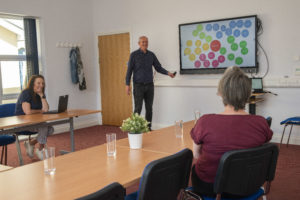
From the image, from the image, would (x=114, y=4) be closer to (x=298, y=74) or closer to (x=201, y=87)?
(x=201, y=87)

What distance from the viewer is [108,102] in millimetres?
7629

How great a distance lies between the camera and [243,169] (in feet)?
6.07

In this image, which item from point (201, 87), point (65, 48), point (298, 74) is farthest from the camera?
point (65, 48)

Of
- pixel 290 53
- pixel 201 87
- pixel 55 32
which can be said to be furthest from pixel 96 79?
pixel 290 53

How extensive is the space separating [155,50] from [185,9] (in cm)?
99

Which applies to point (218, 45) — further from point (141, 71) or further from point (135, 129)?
point (135, 129)

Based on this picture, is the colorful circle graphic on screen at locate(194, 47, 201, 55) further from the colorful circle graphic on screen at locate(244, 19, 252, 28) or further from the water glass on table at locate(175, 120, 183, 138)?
the water glass on table at locate(175, 120, 183, 138)

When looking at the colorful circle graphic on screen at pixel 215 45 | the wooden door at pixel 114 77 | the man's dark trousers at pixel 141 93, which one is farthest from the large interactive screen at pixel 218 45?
the wooden door at pixel 114 77

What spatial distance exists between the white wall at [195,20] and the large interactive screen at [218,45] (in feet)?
0.45

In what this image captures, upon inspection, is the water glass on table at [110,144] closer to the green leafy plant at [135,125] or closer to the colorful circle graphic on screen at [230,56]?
the green leafy plant at [135,125]

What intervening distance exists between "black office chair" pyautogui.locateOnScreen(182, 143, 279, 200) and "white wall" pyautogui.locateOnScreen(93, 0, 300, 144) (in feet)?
11.8

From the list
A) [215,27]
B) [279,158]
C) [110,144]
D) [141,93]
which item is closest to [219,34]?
[215,27]

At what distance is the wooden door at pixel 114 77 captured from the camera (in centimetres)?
724

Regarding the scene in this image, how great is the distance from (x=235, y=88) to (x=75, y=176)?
106cm
